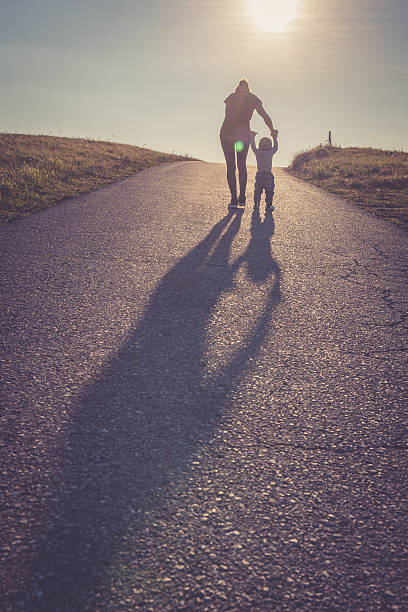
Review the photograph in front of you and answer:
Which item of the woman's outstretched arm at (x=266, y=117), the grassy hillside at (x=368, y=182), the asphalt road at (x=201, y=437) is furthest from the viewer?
the grassy hillside at (x=368, y=182)

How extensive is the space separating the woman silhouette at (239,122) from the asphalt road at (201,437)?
A: 13.8 ft

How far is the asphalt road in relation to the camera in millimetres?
1739

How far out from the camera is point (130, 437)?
2463mm

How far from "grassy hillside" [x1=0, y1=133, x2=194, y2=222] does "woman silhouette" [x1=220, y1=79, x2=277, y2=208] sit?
3416 millimetres

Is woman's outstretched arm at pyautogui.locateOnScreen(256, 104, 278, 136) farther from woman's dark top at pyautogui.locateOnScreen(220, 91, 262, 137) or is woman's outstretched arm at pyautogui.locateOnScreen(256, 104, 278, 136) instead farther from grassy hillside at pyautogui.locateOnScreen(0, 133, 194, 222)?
grassy hillside at pyautogui.locateOnScreen(0, 133, 194, 222)

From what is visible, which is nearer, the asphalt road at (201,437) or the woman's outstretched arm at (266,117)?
the asphalt road at (201,437)

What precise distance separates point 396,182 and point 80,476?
13834 millimetres

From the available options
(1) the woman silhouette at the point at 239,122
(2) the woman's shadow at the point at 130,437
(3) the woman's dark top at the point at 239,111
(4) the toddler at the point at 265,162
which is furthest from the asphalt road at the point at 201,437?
(3) the woman's dark top at the point at 239,111

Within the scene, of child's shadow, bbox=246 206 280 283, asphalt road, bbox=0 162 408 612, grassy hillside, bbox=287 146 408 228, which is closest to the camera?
asphalt road, bbox=0 162 408 612

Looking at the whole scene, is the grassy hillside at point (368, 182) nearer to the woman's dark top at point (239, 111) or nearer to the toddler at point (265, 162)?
the toddler at point (265, 162)

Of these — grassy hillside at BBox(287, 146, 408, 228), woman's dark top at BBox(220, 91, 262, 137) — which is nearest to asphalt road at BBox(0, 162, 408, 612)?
woman's dark top at BBox(220, 91, 262, 137)

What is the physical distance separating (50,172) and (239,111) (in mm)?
5336

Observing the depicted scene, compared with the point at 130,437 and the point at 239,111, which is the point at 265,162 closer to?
the point at 239,111

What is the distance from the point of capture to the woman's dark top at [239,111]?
884 cm
